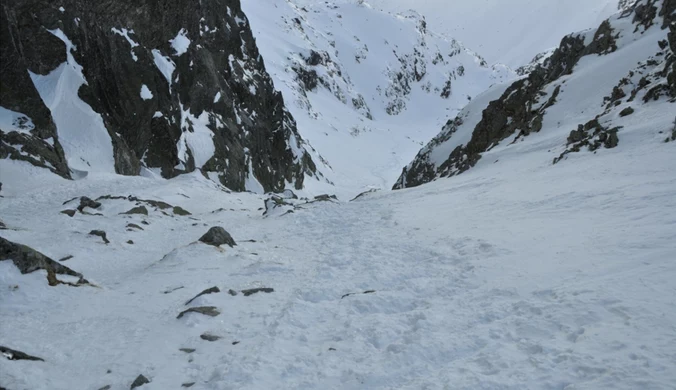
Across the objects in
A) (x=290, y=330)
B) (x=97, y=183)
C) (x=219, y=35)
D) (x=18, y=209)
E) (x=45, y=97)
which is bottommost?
(x=290, y=330)

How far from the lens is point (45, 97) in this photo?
28.4 meters

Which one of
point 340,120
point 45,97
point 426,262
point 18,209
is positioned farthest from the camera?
point 340,120

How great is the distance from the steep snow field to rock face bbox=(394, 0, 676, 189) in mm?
11216

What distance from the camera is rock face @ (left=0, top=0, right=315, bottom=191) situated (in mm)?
26062

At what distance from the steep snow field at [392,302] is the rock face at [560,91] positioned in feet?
36.8

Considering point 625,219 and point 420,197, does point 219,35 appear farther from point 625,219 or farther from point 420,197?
point 625,219

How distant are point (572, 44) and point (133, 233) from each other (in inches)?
1663

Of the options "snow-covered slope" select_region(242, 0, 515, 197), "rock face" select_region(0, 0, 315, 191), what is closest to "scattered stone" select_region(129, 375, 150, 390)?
"rock face" select_region(0, 0, 315, 191)

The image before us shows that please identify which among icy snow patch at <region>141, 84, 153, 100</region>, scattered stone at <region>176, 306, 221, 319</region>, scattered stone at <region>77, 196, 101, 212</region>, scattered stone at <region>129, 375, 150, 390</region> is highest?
icy snow patch at <region>141, 84, 153, 100</region>

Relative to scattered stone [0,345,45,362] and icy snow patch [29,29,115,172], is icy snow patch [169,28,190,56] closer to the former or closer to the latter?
icy snow patch [29,29,115,172]

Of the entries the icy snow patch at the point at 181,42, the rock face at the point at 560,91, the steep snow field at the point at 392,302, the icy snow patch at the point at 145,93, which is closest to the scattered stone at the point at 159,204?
the steep snow field at the point at 392,302


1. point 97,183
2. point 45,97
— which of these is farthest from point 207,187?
point 45,97

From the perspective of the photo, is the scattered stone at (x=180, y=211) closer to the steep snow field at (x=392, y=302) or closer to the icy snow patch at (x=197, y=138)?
the steep snow field at (x=392, y=302)

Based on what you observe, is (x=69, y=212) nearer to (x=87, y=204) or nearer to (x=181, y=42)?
(x=87, y=204)
